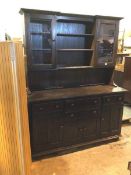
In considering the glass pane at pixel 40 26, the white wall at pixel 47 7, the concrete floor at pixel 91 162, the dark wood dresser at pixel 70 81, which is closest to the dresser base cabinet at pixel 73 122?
the dark wood dresser at pixel 70 81

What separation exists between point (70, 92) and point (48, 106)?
18.5 inches

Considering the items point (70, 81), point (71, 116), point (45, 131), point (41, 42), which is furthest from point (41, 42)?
point (45, 131)

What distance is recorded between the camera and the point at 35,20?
244 cm

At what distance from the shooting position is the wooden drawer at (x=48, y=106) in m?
2.38

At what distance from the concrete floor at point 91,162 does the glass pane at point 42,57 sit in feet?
4.63

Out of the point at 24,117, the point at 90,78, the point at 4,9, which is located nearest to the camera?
the point at 24,117

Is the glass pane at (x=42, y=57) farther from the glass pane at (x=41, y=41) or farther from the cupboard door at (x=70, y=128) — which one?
the cupboard door at (x=70, y=128)

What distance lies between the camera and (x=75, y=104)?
8.51ft

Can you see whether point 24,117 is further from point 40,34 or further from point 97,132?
point 97,132

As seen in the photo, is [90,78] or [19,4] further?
[90,78]

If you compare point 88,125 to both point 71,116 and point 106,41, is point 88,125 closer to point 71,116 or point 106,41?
point 71,116

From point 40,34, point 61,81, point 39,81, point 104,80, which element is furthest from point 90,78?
point 40,34

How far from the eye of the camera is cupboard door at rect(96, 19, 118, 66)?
2.80m

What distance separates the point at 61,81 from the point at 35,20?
104cm
